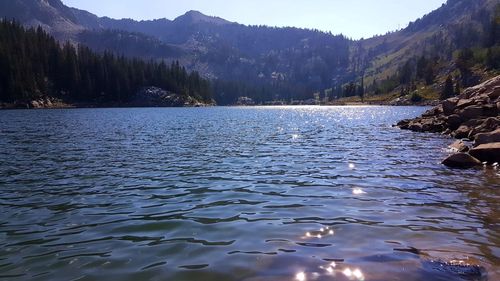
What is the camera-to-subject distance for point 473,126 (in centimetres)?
4244

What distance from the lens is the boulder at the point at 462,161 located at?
24938mm

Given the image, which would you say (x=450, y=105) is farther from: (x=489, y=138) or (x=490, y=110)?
(x=489, y=138)

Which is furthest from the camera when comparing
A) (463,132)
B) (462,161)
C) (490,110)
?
(490,110)

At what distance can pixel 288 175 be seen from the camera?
74.5ft

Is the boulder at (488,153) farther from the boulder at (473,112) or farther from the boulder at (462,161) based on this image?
the boulder at (473,112)

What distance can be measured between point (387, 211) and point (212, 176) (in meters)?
10.7

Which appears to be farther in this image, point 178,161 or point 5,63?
point 5,63

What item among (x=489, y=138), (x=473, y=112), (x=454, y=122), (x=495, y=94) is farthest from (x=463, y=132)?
(x=489, y=138)

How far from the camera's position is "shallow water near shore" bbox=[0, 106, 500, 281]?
9.90 m

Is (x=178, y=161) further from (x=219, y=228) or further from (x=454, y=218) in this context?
(x=454, y=218)

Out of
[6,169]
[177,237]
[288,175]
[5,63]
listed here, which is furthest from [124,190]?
[5,63]

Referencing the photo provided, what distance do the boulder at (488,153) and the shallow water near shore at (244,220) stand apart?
8.67 feet

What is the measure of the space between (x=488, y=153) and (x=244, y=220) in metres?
20.0

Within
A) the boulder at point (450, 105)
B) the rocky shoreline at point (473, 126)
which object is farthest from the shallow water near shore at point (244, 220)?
the boulder at point (450, 105)
